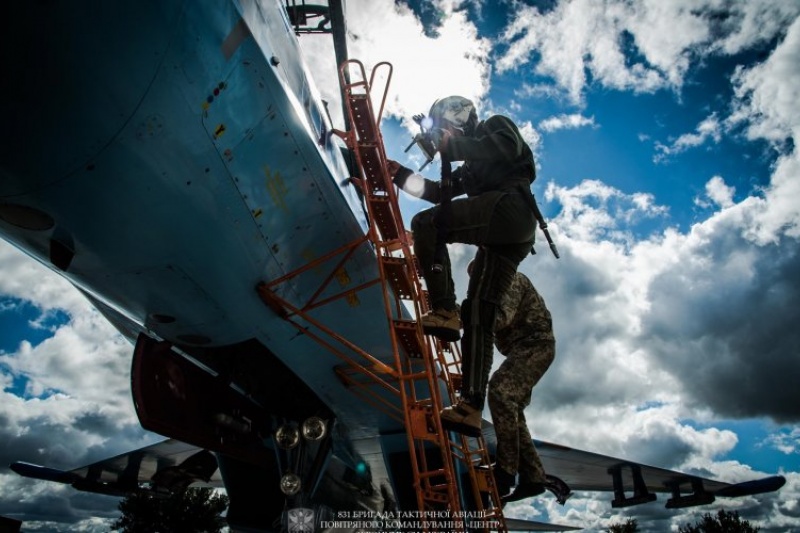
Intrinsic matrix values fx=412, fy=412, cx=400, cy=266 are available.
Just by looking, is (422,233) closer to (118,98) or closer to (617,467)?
(118,98)

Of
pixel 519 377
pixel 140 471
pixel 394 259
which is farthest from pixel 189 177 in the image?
pixel 140 471

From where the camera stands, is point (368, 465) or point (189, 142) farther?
point (368, 465)

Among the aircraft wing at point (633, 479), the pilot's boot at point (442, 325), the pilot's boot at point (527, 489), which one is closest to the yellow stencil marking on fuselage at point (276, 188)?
the pilot's boot at point (442, 325)

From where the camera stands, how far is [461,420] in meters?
3.07

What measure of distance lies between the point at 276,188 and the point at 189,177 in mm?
842

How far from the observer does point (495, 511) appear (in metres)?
3.64

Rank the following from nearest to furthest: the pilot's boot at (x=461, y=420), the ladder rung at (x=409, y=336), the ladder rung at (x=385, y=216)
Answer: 1. the pilot's boot at (x=461, y=420)
2. the ladder rung at (x=409, y=336)
3. the ladder rung at (x=385, y=216)

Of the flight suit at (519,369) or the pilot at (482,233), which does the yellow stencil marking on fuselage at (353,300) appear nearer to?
the pilot at (482,233)

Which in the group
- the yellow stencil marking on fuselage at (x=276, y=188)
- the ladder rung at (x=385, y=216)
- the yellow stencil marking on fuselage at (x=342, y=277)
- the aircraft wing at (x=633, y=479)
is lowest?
the aircraft wing at (x=633, y=479)

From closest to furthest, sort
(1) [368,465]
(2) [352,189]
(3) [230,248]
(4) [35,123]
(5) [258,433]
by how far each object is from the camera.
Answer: (4) [35,123]
(3) [230,248]
(2) [352,189]
(5) [258,433]
(1) [368,465]

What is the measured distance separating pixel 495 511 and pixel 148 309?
3732 millimetres

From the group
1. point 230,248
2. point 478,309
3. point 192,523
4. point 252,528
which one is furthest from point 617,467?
point 192,523

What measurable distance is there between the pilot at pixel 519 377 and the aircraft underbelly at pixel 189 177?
196cm

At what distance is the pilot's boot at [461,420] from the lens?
3.07 metres
